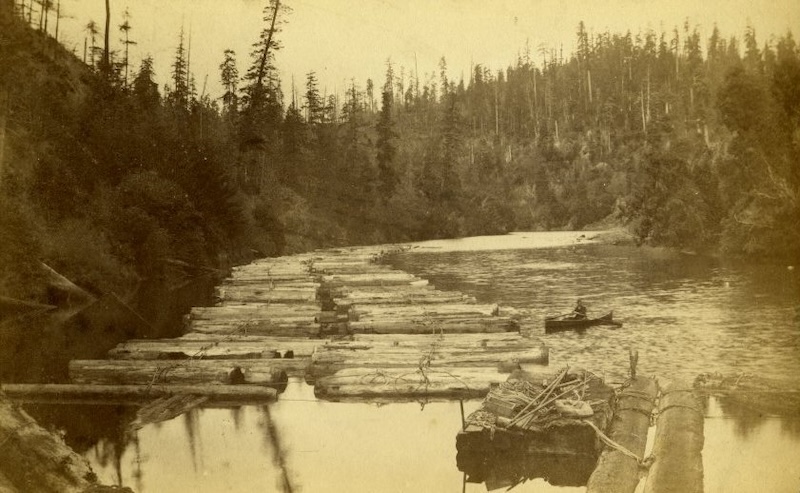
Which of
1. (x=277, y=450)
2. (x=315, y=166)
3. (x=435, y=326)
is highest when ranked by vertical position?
(x=315, y=166)

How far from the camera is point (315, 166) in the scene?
58.2 meters

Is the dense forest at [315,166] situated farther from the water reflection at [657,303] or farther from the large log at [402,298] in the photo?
the large log at [402,298]

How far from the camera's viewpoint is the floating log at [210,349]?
39.2 feet

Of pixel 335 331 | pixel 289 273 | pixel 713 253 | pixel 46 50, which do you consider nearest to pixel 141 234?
pixel 289 273

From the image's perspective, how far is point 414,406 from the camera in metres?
10.1

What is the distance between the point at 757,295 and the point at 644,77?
6696 cm

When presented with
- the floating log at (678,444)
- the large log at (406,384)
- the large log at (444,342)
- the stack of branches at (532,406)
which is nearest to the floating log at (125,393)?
the large log at (406,384)

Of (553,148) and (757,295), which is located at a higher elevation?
(553,148)

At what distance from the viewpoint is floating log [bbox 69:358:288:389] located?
10.8m

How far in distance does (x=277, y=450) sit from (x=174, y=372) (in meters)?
2.91

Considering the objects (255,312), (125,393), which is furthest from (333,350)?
(255,312)

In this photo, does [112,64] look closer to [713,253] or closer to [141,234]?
[141,234]

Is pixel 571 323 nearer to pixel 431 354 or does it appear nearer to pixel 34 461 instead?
pixel 431 354

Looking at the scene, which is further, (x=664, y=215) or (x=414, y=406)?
(x=664, y=215)
